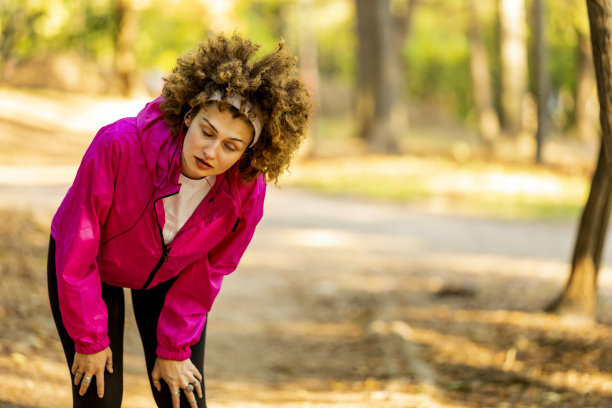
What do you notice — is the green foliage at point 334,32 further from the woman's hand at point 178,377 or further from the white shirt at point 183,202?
the woman's hand at point 178,377

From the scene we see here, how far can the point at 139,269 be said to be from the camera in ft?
9.43

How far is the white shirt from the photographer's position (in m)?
2.90

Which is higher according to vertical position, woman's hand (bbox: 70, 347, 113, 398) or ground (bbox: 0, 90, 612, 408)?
woman's hand (bbox: 70, 347, 113, 398)

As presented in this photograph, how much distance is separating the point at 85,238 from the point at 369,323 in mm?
4777

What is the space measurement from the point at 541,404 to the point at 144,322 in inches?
112

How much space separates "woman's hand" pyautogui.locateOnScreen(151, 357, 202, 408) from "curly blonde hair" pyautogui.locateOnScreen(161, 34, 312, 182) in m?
0.78

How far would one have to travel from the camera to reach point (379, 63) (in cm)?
1986

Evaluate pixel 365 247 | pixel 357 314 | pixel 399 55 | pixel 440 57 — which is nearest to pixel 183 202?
pixel 357 314

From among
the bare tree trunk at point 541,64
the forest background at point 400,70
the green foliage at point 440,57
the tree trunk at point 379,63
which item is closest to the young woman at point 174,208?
the forest background at point 400,70

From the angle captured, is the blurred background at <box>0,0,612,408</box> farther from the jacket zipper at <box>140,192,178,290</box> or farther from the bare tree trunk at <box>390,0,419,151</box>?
the jacket zipper at <box>140,192,178,290</box>

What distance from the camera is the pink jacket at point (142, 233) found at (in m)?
2.64

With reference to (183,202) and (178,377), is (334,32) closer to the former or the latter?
(183,202)

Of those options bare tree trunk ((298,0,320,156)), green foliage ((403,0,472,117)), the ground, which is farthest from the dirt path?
green foliage ((403,0,472,117))

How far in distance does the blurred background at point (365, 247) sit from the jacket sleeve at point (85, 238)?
0.63 m
